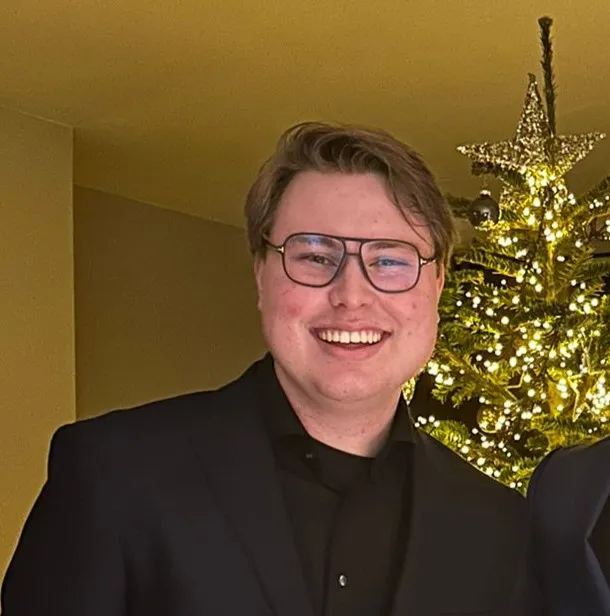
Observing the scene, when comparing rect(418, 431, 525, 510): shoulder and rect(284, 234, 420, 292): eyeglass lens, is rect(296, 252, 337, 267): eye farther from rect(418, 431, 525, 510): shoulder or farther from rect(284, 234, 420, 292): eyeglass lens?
rect(418, 431, 525, 510): shoulder

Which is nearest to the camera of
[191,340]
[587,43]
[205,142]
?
[587,43]

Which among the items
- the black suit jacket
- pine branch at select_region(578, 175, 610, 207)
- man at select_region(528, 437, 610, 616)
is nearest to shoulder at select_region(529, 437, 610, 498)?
man at select_region(528, 437, 610, 616)

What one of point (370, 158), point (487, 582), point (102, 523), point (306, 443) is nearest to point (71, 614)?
point (102, 523)

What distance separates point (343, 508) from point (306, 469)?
0.06 meters

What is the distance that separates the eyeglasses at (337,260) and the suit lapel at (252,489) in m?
0.16

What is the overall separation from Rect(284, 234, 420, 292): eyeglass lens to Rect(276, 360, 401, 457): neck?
12 centimetres

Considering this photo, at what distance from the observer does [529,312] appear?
7.02 ft

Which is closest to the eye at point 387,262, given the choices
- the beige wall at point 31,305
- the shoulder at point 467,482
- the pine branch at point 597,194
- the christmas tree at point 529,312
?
the shoulder at point 467,482

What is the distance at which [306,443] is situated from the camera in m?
1.22

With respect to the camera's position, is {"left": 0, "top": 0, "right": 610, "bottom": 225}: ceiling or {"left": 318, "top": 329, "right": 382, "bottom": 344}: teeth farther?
{"left": 0, "top": 0, "right": 610, "bottom": 225}: ceiling

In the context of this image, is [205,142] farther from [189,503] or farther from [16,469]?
[189,503]

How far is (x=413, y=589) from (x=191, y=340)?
12.5 feet

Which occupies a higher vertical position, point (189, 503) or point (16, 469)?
point (189, 503)

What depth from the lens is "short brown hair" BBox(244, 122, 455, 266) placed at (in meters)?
1.21
